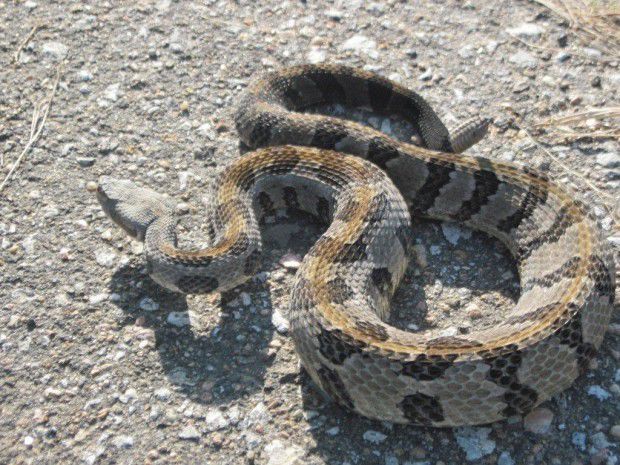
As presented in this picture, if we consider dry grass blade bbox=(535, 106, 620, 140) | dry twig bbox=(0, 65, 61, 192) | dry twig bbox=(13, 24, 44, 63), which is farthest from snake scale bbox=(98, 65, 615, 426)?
dry twig bbox=(13, 24, 44, 63)

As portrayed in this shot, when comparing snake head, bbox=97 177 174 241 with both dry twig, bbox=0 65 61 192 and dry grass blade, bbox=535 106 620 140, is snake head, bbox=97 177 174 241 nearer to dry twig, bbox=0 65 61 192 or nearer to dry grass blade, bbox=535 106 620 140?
dry twig, bbox=0 65 61 192

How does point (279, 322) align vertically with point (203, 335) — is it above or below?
above

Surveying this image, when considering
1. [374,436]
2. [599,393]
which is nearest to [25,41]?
[374,436]

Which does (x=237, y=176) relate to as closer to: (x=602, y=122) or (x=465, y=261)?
(x=465, y=261)

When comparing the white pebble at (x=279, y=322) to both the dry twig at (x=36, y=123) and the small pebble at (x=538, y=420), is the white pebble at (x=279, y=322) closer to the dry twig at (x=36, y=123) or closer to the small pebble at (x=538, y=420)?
the small pebble at (x=538, y=420)

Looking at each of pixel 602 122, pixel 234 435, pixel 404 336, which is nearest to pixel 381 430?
pixel 404 336

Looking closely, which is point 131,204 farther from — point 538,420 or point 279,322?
point 538,420
